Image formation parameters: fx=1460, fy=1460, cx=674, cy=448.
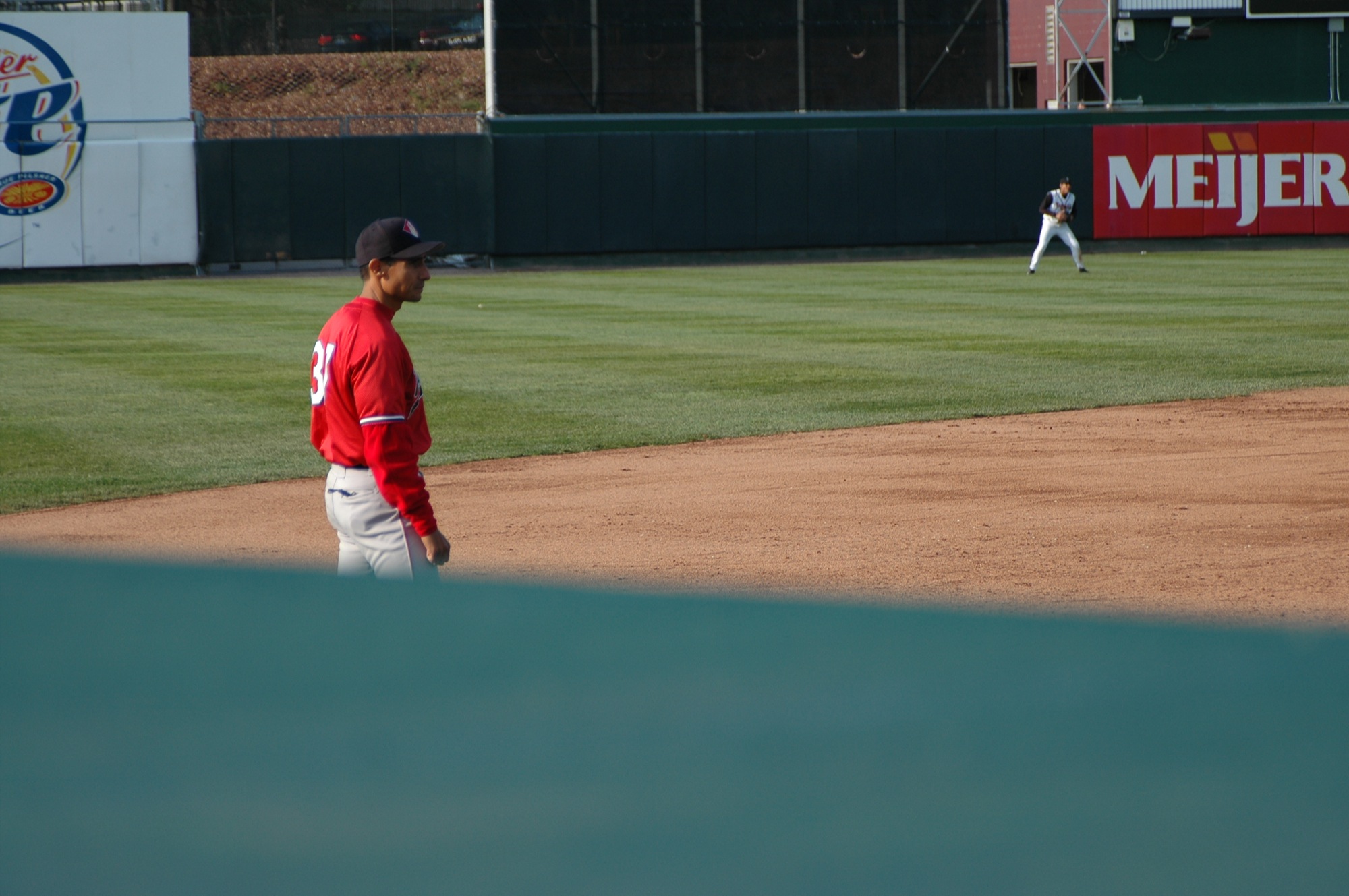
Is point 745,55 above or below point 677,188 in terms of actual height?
above

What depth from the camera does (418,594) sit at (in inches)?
56.1

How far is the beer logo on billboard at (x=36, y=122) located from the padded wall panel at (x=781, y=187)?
12.8 metres

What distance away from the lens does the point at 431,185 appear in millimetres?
28250

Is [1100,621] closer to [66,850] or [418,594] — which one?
[418,594]

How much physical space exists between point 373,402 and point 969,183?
89.3 feet

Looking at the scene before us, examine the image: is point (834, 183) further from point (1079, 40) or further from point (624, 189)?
point (1079, 40)

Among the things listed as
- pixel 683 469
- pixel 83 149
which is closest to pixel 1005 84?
pixel 83 149

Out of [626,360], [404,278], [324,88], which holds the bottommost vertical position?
[626,360]

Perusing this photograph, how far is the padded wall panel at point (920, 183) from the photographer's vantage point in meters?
29.5

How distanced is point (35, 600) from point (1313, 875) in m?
1.23

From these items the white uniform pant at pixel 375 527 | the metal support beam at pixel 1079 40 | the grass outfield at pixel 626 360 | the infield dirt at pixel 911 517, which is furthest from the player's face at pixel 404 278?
→ the metal support beam at pixel 1079 40

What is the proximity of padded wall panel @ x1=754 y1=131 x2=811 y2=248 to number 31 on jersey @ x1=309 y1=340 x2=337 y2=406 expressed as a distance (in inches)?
1014

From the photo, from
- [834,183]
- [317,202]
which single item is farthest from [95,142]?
[834,183]

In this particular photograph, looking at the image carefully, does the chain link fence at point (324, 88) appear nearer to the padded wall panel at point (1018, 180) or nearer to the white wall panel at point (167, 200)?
the white wall panel at point (167, 200)
